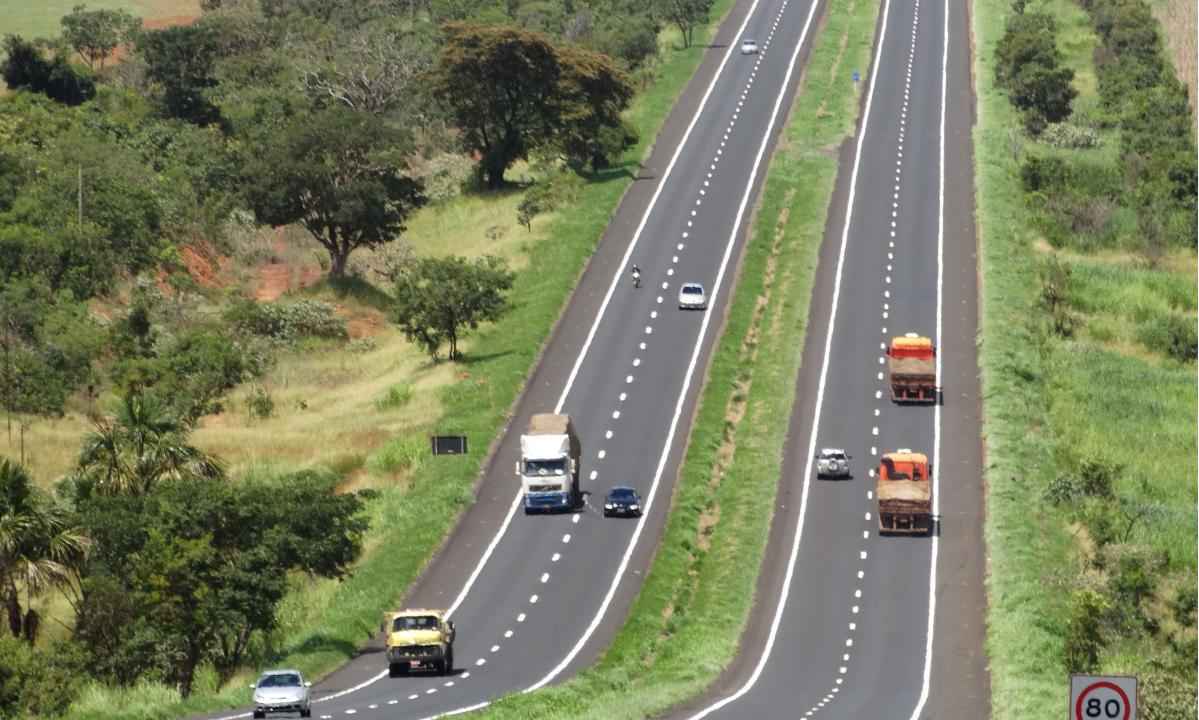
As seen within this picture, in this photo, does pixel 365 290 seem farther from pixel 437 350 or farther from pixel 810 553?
pixel 810 553

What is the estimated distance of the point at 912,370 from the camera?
103 meters

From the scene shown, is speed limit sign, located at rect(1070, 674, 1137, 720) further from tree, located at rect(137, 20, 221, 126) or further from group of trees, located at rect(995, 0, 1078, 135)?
tree, located at rect(137, 20, 221, 126)

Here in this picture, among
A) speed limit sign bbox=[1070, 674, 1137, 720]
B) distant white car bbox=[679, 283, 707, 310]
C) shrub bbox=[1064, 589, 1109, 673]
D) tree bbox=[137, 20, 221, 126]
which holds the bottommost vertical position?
distant white car bbox=[679, 283, 707, 310]

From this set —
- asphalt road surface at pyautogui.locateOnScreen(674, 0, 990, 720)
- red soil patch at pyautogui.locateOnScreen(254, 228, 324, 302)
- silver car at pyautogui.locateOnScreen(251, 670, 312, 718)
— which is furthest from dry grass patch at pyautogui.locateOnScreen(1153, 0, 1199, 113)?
silver car at pyautogui.locateOnScreen(251, 670, 312, 718)

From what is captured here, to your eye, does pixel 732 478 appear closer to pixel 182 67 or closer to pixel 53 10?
pixel 182 67

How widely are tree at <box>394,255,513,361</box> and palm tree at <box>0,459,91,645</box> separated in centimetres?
4233

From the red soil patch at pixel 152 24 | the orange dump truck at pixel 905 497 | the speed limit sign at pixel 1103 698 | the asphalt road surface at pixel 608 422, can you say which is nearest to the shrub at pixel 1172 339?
the asphalt road surface at pixel 608 422

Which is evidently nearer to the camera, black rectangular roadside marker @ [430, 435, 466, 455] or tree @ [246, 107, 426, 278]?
black rectangular roadside marker @ [430, 435, 466, 455]

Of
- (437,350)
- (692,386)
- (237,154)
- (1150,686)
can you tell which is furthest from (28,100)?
(1150,686)

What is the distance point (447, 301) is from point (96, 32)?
246ft

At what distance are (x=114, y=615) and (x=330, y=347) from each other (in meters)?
53.6

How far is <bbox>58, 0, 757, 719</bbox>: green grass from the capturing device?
6894 centimetres

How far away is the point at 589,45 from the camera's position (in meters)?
169

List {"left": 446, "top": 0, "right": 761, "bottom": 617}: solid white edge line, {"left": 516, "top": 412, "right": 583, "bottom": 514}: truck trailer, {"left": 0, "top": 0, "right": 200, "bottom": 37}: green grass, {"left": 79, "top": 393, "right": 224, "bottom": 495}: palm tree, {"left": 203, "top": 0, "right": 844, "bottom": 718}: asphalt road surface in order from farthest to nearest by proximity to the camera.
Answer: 1. {"left": 0, "top": 0, "right": 200, "bottom": 37}: green grass
2. {"left": 516, "top": 412, "right": 583, "bottom": 514}: truck trailer
3. {"left": 446, "top": 0, "right": 761, "bottom": 617}: solid white edge line
4. {"left": 79, "top": 393, "right": 224, "bottom": 495}: palm tree
5. {"left": 203, "top": 0, "right": 844, "bottom": 718}: asphalt road surface
